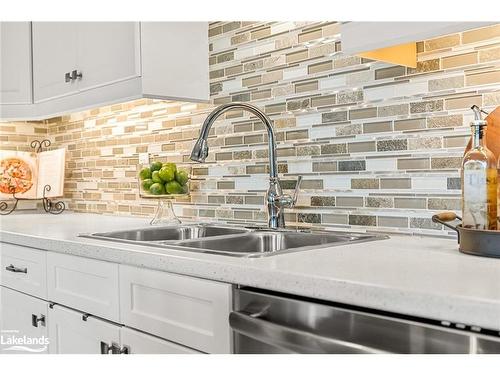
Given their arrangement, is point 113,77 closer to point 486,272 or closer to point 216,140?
point 216,140

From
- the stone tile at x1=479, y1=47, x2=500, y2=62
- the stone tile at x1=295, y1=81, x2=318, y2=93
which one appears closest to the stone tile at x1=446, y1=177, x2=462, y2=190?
the stone tile at x1=479, y1=47, x2=500, y2=62

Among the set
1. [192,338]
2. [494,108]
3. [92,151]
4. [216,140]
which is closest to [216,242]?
[192,338]

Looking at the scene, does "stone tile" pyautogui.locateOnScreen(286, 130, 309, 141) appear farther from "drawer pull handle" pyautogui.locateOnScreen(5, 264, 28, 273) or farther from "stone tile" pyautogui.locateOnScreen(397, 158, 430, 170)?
"drawer pull handle" pyautogui.locateOnScreen(5, 264, 28, 273)

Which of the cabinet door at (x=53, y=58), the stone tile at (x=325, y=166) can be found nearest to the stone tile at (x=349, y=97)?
the stone tile at (x=325, y=166)

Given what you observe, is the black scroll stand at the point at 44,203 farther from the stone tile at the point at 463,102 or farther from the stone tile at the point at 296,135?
the stone tile at the point at 463,102

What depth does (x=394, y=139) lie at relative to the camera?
1.69 m

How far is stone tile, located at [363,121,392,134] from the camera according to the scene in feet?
5.61

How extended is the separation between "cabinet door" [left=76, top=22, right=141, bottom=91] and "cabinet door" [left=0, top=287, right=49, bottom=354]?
92 centimetres

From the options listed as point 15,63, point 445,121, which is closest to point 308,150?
point 445,121

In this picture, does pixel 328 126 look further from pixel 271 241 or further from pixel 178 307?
pixel 178 307

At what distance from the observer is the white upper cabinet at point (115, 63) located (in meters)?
2.14

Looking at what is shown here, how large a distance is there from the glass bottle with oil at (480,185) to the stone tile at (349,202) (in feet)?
1.72

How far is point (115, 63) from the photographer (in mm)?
2240

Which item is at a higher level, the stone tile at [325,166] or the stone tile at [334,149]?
the stone tile at [334,149]
